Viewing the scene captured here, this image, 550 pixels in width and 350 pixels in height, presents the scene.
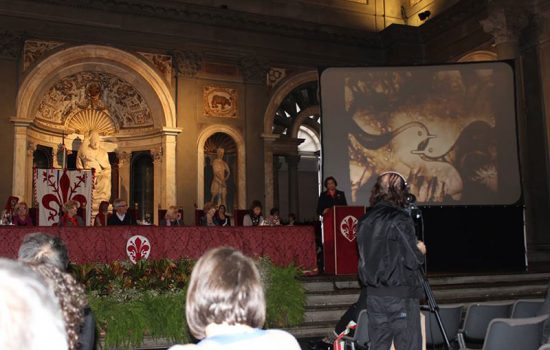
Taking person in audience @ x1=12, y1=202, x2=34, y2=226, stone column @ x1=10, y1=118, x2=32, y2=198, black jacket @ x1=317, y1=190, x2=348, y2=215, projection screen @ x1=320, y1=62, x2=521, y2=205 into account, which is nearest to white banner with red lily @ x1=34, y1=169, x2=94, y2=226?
stone column @ x1=10, y1=118, x2=32, y2=198

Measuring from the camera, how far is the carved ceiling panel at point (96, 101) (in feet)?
51.5

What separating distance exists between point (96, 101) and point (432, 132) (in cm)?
957

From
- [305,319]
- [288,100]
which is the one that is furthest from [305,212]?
[305,319]

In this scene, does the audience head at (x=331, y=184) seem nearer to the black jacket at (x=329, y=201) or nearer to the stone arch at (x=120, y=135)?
the black jacket at (x=329, y=201)

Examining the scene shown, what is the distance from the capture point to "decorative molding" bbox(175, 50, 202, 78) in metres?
16.0

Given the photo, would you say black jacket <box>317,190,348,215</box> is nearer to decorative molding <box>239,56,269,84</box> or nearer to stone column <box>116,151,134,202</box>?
decorative molding <box>239,56,269,84</box>

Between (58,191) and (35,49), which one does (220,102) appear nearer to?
(35,49)

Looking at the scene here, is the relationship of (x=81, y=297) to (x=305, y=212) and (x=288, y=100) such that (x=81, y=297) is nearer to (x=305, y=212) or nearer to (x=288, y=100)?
(x=288, y=100)

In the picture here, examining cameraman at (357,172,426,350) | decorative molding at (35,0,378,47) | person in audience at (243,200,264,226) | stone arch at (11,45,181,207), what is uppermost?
decorative molding at (35,0,378,47)

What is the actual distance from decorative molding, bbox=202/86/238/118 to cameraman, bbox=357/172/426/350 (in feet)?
42.7

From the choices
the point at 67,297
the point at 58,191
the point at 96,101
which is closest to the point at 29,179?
the point at 58,191

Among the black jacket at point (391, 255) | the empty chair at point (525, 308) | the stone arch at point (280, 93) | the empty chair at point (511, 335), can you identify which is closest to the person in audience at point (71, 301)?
the black jacket at point (391, 255)

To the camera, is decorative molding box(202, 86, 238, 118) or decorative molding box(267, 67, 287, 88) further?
decorative molding box(267, 67, 287, 88)

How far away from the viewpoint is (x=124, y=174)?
1662cm
